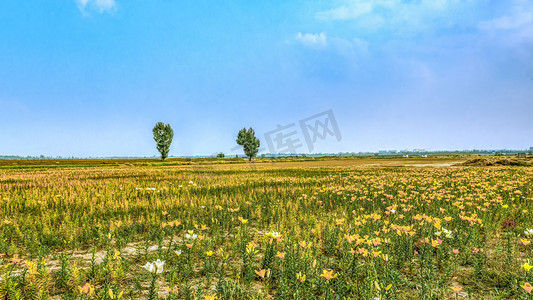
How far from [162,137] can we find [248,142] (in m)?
31.5

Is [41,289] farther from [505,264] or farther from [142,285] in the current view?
[505,264]

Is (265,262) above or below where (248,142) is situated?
below

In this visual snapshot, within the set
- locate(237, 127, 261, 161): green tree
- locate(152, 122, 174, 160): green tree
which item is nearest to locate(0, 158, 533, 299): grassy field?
locate(152, 122, 174, 160): green tree

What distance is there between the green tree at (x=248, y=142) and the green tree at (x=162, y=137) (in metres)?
26.8

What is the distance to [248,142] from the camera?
317 ft

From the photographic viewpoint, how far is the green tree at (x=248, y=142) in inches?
3782

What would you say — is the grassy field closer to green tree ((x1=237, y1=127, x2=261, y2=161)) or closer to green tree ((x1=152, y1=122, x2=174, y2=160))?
green tree ((x1=152, y1=122, x2=174, y2=160))

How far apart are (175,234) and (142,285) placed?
244 cm

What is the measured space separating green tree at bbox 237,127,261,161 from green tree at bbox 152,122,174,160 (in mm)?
26773

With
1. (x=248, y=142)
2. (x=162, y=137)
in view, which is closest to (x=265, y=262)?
(x=162, y=137)

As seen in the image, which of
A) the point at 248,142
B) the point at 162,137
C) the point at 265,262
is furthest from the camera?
the point at 248,142

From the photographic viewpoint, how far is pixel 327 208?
8102mm

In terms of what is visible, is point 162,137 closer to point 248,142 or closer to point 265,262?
point 248,142

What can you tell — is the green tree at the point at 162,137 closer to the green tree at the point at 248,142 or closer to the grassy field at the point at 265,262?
the green tree at the point at 248,142
